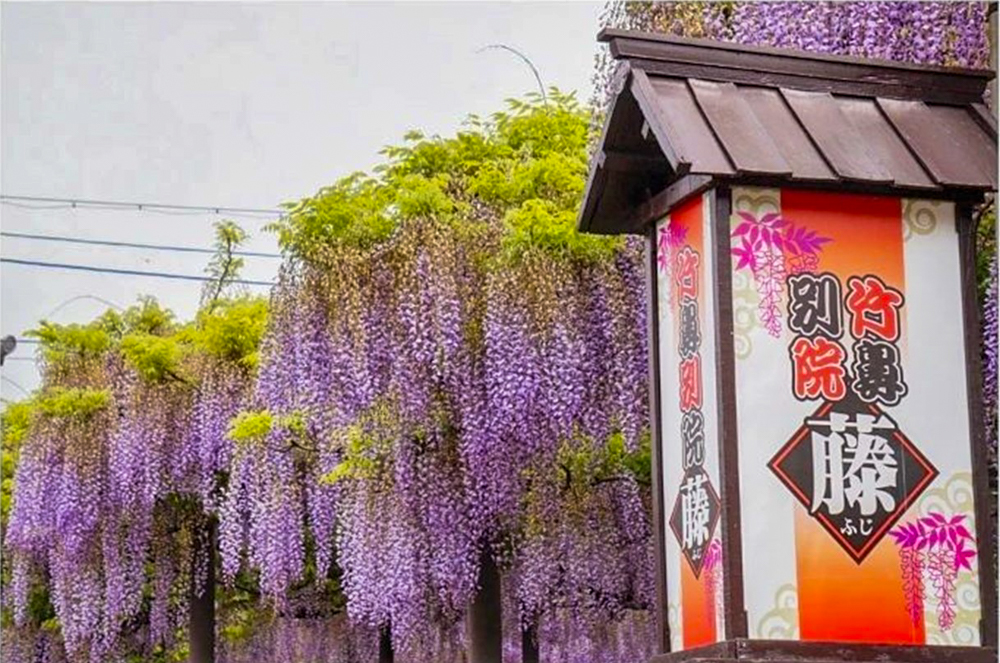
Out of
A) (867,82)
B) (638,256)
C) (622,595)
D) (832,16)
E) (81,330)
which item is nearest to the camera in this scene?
(867,82)

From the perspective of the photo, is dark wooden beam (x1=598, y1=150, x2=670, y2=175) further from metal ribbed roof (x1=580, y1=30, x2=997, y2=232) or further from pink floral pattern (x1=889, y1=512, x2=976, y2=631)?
pink floral pattern (x1=889, y1=512, x2=976, y2=631)

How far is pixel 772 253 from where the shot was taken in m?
4.33

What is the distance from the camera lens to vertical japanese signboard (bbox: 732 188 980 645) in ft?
13.7

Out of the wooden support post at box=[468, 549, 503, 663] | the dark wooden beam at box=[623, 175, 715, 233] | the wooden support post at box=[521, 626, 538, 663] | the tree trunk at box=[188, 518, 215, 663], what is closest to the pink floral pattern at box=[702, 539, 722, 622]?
the dark wooden beam at box=[623, 175, 715, 233]

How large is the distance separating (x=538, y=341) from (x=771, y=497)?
3127 mm

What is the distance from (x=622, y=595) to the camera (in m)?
8.85

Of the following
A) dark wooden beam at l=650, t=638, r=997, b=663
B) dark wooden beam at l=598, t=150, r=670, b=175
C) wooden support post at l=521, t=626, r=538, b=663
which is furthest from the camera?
wooden support post at l=521, t=626, r=538, b=663

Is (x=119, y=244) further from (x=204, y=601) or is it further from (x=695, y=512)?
(x=695, y=512)

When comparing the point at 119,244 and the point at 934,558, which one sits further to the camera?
the point at 119,244

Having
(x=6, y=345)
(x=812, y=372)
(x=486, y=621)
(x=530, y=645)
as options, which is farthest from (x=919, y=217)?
(x=6, y=345)

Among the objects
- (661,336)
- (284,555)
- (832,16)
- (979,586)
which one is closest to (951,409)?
(979,586)

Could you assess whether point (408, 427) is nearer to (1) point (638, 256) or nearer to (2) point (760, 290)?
(1) point (638, 256)

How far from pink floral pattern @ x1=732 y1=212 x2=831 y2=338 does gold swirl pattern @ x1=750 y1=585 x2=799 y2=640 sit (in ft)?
2.18

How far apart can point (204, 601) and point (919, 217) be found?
8.00m
